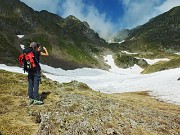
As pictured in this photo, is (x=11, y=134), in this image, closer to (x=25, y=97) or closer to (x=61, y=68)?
(x=25, y=97)

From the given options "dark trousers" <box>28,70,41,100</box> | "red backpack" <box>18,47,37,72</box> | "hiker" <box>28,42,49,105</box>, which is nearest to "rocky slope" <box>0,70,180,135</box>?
"hiker" <box>28,42,49,105</box>

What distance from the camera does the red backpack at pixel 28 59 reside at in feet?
74.5

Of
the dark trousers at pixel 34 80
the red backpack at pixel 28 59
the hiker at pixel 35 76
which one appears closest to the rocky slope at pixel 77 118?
the hiker at pixel 35 76

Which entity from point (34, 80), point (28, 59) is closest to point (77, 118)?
point (34, 80)

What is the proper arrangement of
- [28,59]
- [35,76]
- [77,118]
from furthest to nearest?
[35,76] → [28,59] → [77,118]

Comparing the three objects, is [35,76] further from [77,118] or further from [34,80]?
[77,118]

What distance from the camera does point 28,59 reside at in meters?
22.8

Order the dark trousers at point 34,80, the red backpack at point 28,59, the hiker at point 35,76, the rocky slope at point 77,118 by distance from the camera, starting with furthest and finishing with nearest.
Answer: the dark trousers at point 34,80 → the hiker at point 35,76 → the red backpack at point 28,59 → the rocky slope at point 77,118

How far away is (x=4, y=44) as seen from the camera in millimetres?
184125

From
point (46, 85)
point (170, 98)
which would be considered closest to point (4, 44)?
point (170, 98)

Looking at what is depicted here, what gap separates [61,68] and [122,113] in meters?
170

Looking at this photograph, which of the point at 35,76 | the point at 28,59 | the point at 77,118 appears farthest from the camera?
the point at 35,76

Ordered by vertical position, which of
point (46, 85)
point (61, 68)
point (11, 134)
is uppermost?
point (61, 68)

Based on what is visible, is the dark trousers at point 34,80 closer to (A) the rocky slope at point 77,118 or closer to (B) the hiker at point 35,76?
(B) the hiker at point 35,76
